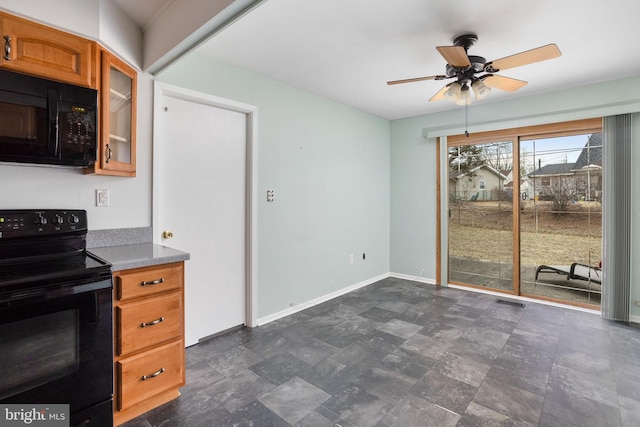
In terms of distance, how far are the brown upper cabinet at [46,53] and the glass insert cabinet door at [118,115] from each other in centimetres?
10

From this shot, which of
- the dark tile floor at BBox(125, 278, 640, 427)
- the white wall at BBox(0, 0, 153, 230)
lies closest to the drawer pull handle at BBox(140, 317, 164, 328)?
the dark tile floor at BBox(125, 278, 640, 427)

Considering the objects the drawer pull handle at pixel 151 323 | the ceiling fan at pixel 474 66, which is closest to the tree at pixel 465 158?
the ceiling fan at pixel 474 66

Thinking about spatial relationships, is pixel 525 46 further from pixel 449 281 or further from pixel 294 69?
pixel 449 281

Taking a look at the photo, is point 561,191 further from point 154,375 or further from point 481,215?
point 154,375

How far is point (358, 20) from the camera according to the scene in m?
2.13

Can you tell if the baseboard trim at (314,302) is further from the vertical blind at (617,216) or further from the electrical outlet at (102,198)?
the vertical blind at (617,216)

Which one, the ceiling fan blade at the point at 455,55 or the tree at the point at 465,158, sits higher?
the ceiling fan blade at the point at 455,55

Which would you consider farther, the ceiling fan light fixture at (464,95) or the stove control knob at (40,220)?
the ceiling fan light fixture at (464,95)

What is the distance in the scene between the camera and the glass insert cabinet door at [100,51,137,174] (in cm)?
188

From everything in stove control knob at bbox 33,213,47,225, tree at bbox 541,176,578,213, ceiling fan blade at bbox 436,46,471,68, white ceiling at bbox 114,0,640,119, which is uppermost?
white ceiling at bbox 114,0,640,119

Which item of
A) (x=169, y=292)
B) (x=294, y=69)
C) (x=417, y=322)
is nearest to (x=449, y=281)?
(x=417, y=322)

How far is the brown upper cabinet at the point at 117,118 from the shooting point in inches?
73.6

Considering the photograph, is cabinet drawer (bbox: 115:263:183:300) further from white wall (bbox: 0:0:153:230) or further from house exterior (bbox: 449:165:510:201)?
house exterior (bbox: 449:165:510:201)

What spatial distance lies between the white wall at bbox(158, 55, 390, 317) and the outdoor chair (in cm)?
211
